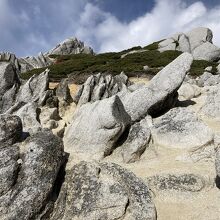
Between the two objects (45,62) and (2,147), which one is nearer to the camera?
(2,147)

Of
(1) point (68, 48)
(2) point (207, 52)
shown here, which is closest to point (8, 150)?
(2) point (207, 52)

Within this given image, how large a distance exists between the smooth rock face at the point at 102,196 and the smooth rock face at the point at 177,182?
0.93 metres

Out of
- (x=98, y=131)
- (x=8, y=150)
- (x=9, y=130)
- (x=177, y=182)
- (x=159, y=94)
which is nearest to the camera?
(x=8, y=150)

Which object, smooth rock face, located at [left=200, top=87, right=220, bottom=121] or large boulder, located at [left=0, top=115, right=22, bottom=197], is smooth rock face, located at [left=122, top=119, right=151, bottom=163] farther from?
large boulder, located at [left=0, top=115, right=22, bottom=197]

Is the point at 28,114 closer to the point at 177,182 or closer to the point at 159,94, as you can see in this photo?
the point at 159,94

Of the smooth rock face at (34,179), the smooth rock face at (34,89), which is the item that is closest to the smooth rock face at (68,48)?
the smooth rock face at (34,89)

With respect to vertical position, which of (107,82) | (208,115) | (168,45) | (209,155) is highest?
(168,45)

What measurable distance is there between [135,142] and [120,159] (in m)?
1.30

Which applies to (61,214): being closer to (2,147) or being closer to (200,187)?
(2,147)

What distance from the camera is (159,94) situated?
23078mm

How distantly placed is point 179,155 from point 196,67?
5114 cm

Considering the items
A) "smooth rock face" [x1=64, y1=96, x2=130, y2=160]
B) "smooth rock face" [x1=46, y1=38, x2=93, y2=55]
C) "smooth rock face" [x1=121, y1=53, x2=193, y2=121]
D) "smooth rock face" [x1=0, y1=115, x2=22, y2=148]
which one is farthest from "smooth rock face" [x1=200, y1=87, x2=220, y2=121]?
"smooth rock face" [x1=46, y1=38, x2=93, y2=55]

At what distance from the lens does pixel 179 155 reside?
1886 centimetres

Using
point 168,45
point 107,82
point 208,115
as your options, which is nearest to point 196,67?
point 168,45
